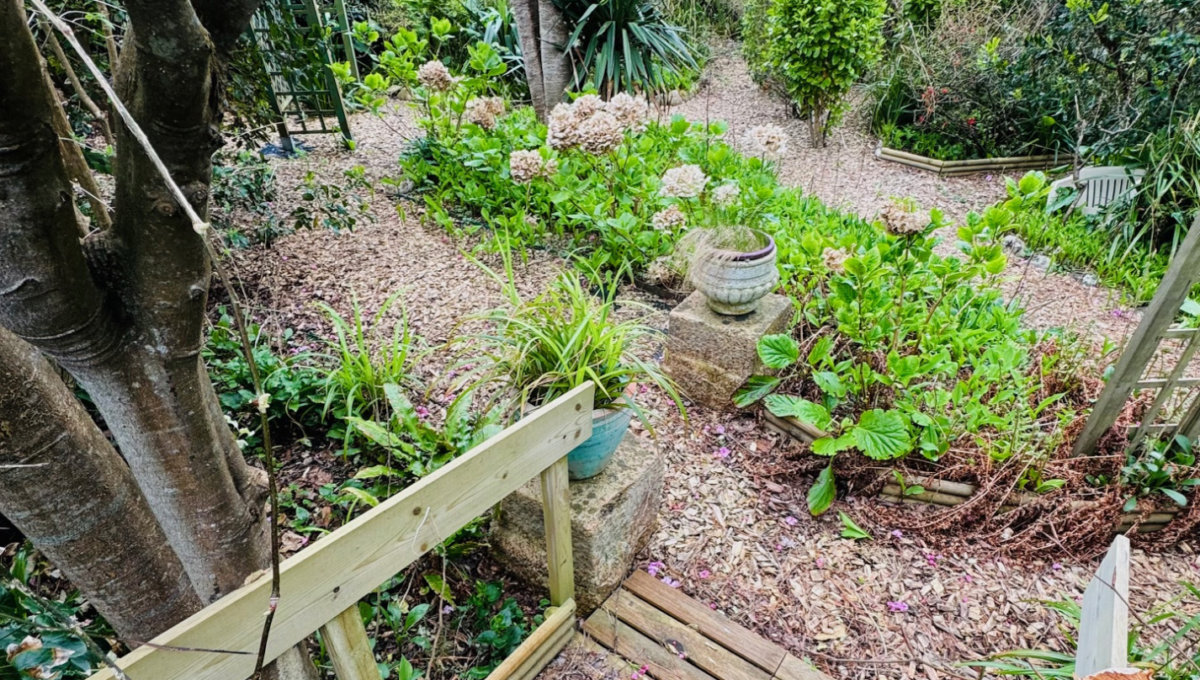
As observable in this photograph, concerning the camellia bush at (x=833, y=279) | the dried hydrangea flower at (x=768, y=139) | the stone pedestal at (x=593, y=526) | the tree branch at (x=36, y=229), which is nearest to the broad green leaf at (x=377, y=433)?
the stone pedestal at (x=593, y=526)

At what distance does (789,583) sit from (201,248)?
1.91 metres

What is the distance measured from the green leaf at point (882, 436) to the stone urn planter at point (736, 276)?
657 millimetres

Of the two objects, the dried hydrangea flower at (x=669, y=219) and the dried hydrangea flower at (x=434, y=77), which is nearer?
the dried hydrangea flower at (x=669, y=219)

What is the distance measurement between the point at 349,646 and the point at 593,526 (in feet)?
2.30

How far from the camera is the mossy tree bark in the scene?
591mm

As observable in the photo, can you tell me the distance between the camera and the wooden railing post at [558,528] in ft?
4.80

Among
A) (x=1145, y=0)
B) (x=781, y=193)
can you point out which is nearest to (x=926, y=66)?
(x=1145, y=0)

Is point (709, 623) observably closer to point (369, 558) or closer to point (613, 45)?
point (369, 558)

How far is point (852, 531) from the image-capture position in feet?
6.94

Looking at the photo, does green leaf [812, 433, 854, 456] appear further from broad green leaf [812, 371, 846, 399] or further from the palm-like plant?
the palm-like plant

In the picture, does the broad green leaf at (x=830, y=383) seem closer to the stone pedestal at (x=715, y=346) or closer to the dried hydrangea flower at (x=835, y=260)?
the stone pedestal at (x=715, y=346)

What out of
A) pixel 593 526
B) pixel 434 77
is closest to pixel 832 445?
pixel 593 526

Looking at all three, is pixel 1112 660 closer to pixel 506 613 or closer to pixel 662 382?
pixel 662 382

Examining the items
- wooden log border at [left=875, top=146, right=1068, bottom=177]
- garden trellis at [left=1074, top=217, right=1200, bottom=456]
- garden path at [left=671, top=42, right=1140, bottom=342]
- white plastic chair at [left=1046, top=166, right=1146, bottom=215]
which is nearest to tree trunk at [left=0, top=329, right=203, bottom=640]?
garden trellis at [left=1074, top=217, right=1200, bottom=456]
